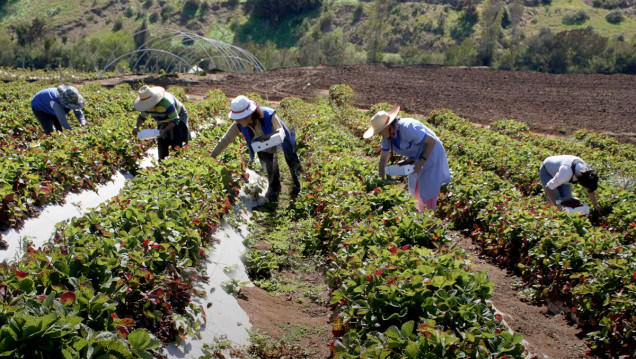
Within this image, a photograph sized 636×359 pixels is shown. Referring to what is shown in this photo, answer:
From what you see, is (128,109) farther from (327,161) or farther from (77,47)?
(77,47)

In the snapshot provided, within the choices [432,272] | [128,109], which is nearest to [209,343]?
[432,272]

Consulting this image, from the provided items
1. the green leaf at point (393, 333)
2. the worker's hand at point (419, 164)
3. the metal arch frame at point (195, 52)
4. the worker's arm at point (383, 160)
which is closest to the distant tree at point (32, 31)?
the metal arch frame at point (195, 52)

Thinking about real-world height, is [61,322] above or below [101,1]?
above

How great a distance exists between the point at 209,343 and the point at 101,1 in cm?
8818

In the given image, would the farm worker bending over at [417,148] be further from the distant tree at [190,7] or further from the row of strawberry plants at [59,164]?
the distant tree at [190,7]

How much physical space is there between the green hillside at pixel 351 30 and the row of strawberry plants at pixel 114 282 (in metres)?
39.9

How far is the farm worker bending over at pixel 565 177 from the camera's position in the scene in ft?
20.8

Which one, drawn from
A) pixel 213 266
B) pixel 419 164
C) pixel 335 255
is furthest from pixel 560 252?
pixel 213 266

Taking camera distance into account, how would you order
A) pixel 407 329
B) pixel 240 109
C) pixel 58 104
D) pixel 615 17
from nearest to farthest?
1. pixel 407 329
2. pixel 240 109
3. pixel 58 104
4. pixel 615 17

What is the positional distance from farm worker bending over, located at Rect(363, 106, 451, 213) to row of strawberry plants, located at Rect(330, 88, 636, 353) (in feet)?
3.63

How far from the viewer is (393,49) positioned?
212 ft

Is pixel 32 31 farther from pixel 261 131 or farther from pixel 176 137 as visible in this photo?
pixel 261 131

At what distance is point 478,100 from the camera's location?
24.3 m

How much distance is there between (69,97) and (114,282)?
641 centimetres
